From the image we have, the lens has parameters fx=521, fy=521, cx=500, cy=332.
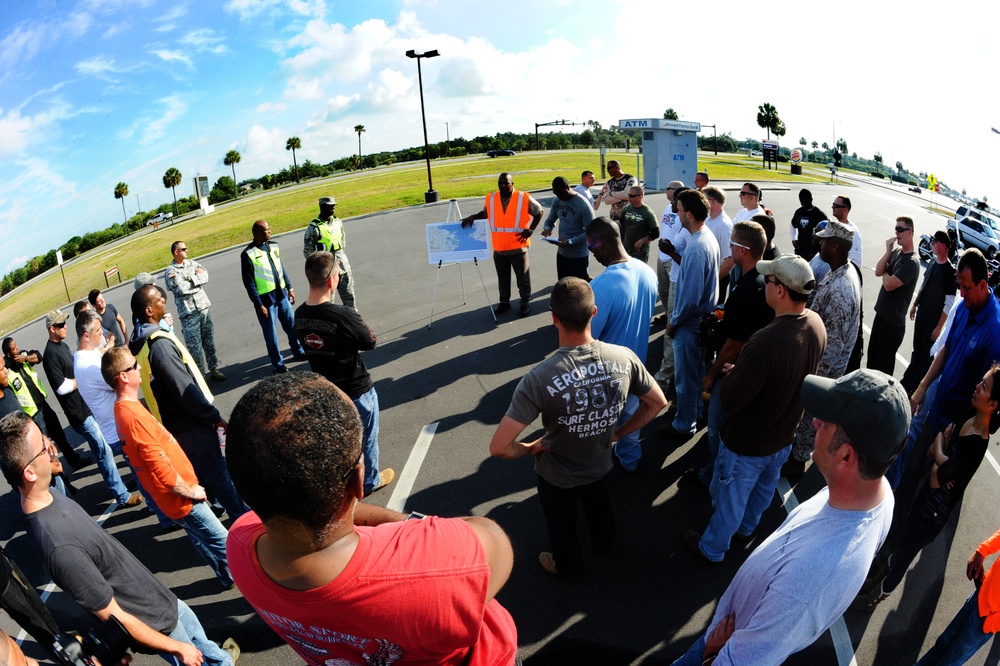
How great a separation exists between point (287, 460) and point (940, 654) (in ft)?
12.0

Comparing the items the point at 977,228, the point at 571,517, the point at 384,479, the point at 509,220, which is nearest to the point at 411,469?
the point at 384,479

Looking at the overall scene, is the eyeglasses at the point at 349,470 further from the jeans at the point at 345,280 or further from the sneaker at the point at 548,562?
the jeans at the point at 345,280

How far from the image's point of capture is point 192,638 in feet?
10.1

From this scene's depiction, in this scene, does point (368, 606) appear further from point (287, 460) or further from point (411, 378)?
point (411, 378)

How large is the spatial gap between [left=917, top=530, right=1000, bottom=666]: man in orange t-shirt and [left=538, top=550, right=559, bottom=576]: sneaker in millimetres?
2216

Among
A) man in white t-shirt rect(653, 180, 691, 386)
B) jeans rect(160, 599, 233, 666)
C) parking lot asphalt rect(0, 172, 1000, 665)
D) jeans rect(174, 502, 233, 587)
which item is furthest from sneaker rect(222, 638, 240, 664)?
man in white t-shirt rect(653, 180, 691, 386)

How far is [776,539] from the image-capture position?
6.72 feet

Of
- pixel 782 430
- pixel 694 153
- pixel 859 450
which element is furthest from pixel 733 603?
pixel 694 153

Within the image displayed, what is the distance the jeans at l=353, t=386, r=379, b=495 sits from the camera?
4.70m

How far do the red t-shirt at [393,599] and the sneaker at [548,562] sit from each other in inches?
98.4

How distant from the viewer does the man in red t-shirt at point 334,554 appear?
1.31 m

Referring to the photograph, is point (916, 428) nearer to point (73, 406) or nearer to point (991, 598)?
point (991, 598)

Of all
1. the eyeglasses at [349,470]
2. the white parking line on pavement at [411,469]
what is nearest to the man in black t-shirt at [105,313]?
the white parking line on pavement at [411,469]

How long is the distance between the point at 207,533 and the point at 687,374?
14.5 feet
